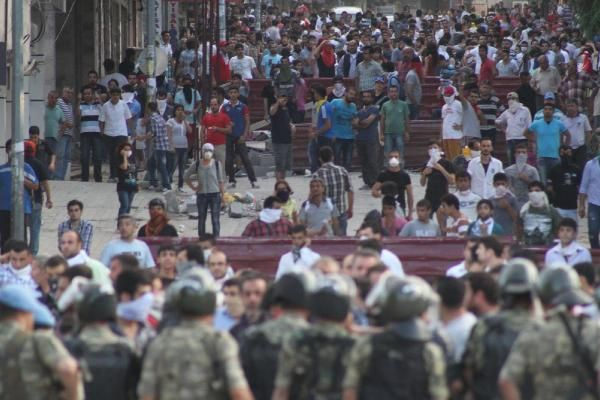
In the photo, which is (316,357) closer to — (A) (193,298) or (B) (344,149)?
(A) (193,298)

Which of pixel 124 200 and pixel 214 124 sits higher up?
pixel 214 124

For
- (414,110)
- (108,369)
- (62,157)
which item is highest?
(414,110)

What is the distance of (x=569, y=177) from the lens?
76.3 ft

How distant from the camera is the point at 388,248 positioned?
1898 cm

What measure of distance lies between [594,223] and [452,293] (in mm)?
11964

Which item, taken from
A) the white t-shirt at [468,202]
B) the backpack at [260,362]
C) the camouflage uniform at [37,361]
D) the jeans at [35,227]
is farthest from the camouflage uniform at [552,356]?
the jeans at [35,227]

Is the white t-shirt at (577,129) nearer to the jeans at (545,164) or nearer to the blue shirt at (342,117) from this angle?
the jeans at (545,164)

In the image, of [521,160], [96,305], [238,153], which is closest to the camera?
[96,305]

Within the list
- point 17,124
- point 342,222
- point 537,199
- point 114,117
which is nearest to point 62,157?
point 114,117

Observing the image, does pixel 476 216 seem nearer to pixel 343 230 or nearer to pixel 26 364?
pixel 343 230

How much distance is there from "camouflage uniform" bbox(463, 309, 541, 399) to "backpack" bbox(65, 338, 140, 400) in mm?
1920

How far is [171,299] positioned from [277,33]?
38760 mm

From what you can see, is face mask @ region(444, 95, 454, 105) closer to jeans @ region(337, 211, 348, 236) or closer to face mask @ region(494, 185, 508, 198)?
jeans @ region(337, 211, 348, 236)

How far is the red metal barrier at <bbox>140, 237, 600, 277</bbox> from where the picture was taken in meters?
19.1
